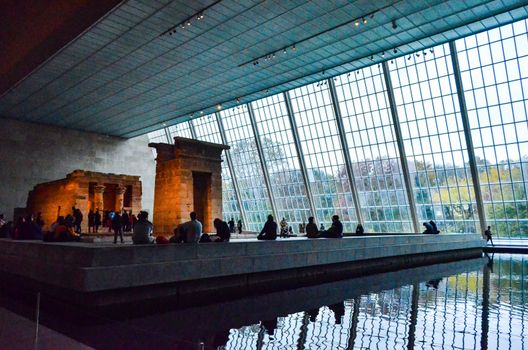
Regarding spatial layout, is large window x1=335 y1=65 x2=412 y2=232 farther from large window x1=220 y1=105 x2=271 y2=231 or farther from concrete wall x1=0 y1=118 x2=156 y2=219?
concrete wall x1=0 y1=118 x2=156 y2=219

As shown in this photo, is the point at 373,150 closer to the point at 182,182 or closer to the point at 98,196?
the point at 182,182

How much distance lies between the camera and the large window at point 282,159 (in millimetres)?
33406

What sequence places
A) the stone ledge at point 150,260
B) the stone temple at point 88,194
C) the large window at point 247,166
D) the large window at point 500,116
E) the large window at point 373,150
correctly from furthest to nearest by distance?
the large window at point 247,166 → the large window at point 373,150 → the stone temple at point 88,194 → the large window at point 500,116 → the stone ledge at point 150,260

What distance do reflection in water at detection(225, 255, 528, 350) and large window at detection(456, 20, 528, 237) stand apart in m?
16.2

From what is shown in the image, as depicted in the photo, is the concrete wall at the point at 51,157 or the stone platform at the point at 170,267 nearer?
the stone platform at the point at 170,267

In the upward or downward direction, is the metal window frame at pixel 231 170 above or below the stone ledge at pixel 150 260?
above

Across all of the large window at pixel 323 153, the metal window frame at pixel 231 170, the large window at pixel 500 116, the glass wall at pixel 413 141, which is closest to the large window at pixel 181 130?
the metal window frame at pixel 231 170

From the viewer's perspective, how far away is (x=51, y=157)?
37062mm

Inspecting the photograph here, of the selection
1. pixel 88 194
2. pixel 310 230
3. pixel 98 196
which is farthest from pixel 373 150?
pixel 88 194

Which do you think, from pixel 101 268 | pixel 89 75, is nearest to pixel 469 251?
pixel 101 268

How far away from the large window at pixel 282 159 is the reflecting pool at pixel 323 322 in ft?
77.9

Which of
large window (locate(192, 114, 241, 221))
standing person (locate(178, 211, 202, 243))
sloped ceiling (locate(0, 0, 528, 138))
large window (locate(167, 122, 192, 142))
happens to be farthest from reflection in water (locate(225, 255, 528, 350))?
large window (locate(167, 122, 192, 142))

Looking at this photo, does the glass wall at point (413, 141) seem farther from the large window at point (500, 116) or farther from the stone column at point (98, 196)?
the stone column at point (98, 196)

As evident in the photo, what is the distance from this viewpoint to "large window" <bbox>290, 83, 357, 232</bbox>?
30844 millimetres
